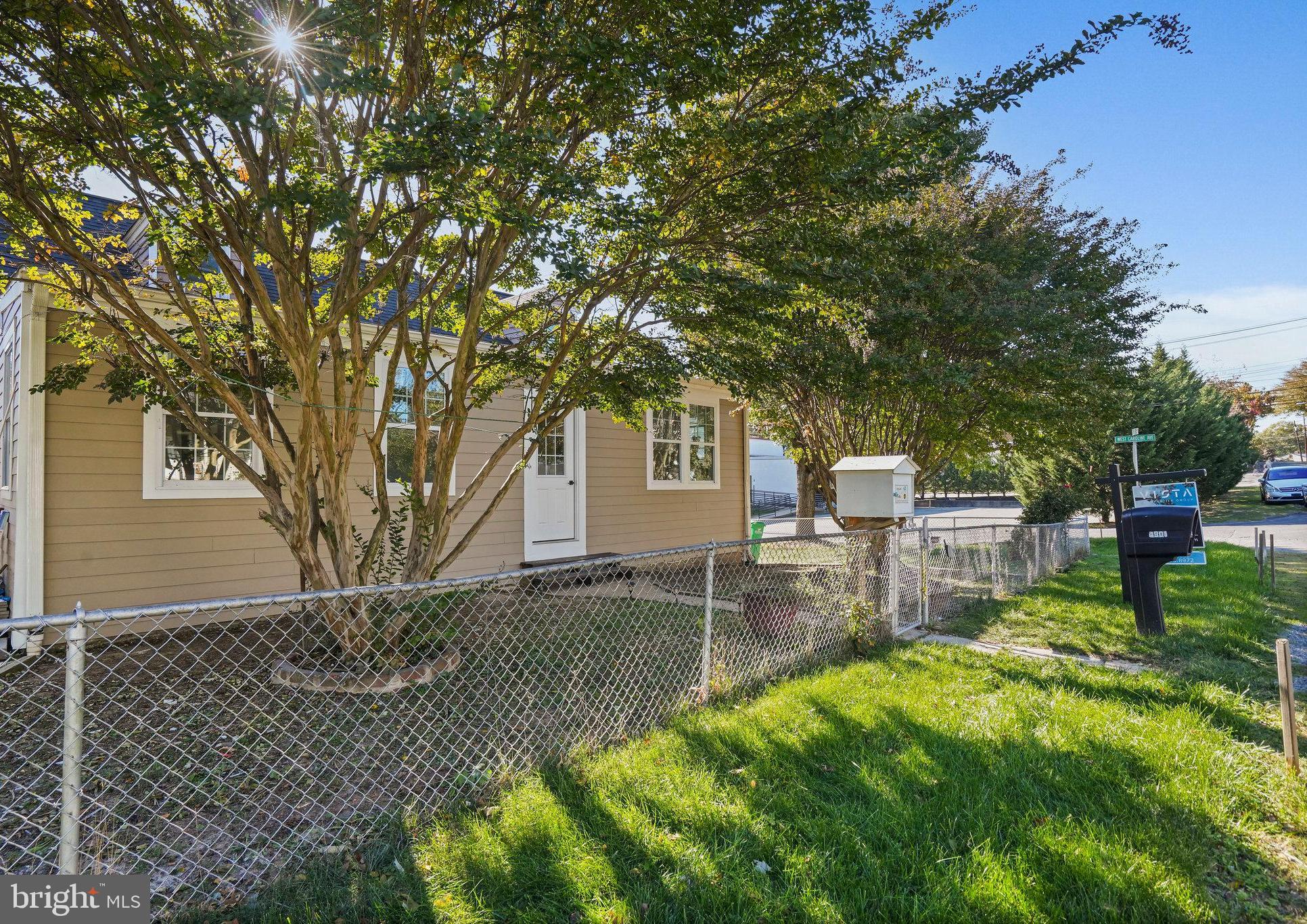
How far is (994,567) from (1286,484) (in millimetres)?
26159

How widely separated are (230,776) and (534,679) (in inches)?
72.3

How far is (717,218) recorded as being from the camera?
4633mm

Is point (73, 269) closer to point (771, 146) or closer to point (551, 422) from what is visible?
point (551, 422)

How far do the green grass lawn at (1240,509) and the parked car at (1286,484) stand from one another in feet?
0.90

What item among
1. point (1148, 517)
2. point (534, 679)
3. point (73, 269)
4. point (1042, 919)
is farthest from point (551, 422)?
point (1148, 517)

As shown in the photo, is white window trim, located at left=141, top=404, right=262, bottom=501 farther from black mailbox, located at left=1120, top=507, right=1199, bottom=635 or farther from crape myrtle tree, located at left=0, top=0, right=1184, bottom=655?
black mailbox, located at left=1120, top=507, right=1199, bottom=635

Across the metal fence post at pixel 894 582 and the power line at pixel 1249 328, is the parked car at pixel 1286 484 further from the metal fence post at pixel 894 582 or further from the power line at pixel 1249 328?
the metal fence post at pixel 894 582

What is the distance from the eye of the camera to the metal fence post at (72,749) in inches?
70.1

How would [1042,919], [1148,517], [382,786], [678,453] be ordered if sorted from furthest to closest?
[678,453] → [1148,517] → [382,786] → [1042,919]

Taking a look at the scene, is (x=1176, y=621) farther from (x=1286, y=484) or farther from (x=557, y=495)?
(x=1286, y=484)

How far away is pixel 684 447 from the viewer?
10703 mm

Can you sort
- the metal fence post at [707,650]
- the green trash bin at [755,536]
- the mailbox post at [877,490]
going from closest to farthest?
the metal fence post at [707,650] < the mailbox post at [877,490] < the green trash bin at [755,536]

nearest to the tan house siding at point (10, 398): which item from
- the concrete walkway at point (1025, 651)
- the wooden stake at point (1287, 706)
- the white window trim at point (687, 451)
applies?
the white window trim at point (687, 451)

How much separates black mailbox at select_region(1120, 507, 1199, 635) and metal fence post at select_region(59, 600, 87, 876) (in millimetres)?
6682
